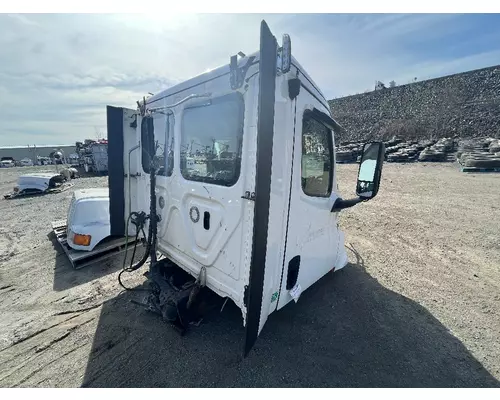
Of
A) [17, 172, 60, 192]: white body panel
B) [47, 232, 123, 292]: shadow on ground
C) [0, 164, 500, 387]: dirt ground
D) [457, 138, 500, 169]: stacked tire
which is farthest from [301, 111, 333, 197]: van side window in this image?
[457, 138, 500, 169]: stacked tire

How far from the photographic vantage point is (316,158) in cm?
253

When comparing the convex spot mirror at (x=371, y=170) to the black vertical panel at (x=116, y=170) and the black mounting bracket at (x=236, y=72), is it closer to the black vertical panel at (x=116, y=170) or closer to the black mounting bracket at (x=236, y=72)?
the black mounting bracket at (x=236, y=72)

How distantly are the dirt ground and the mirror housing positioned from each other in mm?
1463

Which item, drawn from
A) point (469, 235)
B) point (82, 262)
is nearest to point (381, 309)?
point (469, 235)

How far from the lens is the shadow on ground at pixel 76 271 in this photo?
3.74 meters

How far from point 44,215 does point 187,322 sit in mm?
7516

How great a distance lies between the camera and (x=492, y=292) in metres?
3.34

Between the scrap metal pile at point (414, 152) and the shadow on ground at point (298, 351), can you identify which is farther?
the scrap metal pile at point (414, 152)

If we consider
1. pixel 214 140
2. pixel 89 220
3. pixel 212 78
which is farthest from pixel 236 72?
pixel 89 220

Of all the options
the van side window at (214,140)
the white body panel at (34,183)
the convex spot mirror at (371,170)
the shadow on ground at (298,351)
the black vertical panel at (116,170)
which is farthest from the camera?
the white body panel at (34,183)

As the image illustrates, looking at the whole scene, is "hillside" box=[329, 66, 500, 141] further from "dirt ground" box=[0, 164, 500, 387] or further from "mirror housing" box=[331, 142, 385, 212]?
"mirror housing" box=[331, 142, 385, 212]

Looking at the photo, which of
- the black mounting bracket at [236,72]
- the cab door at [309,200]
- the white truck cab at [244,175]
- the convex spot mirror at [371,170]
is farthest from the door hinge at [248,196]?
A: the convex spot mirror at [371,170]

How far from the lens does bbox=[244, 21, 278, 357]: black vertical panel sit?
155 centimetres

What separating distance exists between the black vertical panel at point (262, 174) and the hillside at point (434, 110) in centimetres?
2733
